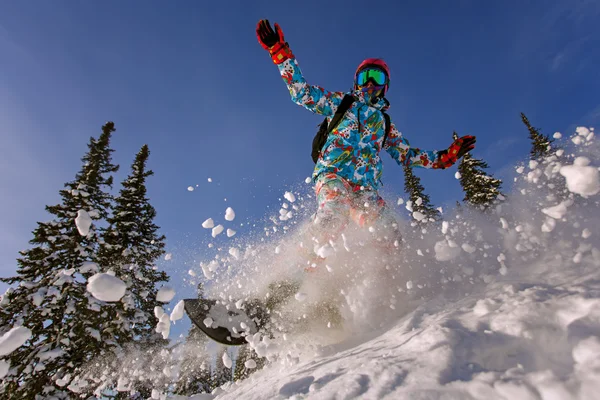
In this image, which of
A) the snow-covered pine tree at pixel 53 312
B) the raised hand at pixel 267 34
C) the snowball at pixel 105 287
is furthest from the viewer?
the snow-covered pine tree at pixel 53 312

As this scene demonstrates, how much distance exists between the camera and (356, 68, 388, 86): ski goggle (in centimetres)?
473

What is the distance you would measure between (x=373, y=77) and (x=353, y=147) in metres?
1.26

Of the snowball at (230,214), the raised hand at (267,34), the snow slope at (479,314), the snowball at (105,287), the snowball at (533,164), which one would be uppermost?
the raised hand at (267,34)

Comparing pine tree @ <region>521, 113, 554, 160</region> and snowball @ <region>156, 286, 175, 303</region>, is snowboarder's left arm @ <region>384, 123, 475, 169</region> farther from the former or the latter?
pine tree @ <region>521, 113, 554, 160</region>

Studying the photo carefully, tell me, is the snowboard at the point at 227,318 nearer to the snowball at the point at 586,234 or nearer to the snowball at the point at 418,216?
the snowball at the point at 418,216

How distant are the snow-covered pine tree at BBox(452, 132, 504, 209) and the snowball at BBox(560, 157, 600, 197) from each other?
1648cm

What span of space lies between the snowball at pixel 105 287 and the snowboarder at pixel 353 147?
7.31ft

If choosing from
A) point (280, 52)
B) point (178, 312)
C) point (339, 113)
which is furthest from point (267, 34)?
point (178, 312)

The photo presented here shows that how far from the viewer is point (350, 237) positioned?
3.78 m

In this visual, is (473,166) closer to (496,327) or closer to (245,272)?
(245,272)

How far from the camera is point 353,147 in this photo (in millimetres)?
4383

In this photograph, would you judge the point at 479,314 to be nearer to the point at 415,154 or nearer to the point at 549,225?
the point at 549,225

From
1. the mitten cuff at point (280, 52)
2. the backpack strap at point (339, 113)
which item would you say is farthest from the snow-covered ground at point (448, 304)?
the mitten cuff at point (280, 52)

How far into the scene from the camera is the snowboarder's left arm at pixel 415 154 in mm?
5117
